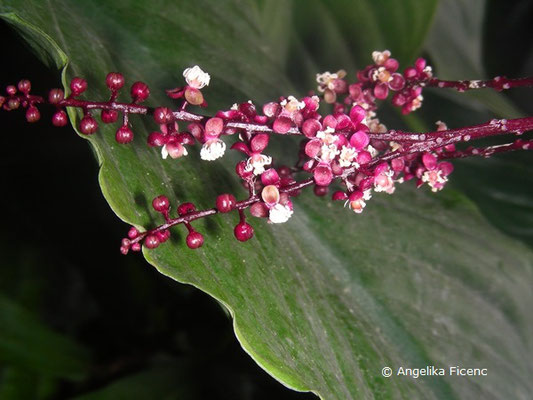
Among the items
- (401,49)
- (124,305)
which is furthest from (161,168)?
(124,305)

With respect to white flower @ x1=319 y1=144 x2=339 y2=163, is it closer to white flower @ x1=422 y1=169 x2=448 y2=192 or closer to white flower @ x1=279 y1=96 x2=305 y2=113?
white flower @ x1=279 y1=96 x2=305 y2=113

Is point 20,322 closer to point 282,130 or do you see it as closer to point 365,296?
point 365,296

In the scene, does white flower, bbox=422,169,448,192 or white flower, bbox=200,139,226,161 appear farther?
white flower, bbox=422,169,448,192

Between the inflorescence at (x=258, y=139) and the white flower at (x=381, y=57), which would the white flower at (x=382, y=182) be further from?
the white flower at (x=381, y=57)

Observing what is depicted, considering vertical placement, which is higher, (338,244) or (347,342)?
(338,244)

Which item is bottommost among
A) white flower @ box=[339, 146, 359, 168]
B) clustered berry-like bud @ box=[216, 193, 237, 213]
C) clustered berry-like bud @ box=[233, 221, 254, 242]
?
clustered berry-like bud @ box=[233, 221, 254, 242]

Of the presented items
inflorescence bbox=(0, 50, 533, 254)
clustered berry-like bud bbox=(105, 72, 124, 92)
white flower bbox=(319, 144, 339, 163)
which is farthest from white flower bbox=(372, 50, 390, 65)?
clustered berry-like bud bbox=(105, 72, 124, 92)

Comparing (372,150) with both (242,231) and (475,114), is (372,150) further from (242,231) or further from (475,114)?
(475,114)

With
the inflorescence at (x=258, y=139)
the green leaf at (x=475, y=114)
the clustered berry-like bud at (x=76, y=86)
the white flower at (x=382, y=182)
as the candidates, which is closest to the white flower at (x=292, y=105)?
the inflorescence at (x=258, y=139)
